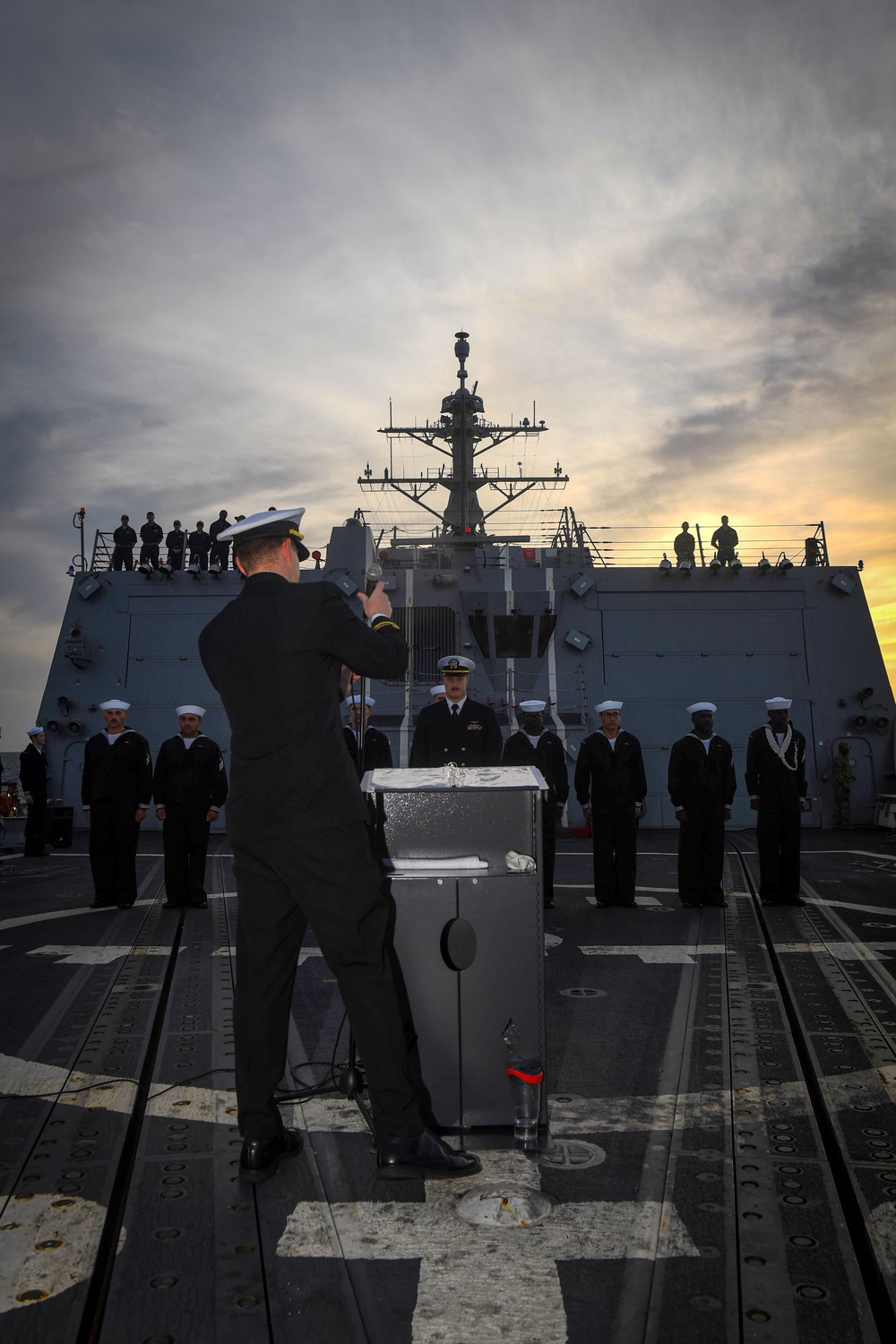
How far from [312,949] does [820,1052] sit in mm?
3087

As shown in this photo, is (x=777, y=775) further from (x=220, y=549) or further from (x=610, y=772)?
(x=220, y=549)

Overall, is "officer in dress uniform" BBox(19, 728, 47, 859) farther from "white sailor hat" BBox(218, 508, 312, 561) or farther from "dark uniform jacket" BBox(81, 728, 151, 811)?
"white sailor hat" BBox(218, 508, 312, 561)

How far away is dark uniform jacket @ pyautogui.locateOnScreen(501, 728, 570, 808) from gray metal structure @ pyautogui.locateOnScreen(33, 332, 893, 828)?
5346 mm

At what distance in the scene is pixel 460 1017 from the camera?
276cm

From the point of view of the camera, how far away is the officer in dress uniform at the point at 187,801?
765 centimetres

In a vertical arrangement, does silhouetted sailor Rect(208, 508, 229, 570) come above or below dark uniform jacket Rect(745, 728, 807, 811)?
above

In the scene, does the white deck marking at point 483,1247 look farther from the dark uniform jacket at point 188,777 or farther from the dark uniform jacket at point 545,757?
the dark uniform jacket at point 545,757

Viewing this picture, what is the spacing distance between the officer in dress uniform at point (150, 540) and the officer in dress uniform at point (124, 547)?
16cm

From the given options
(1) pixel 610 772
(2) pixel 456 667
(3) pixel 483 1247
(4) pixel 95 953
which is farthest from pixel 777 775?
(3) pixel 483 1247

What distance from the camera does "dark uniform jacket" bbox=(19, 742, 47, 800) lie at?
12875 millimetres

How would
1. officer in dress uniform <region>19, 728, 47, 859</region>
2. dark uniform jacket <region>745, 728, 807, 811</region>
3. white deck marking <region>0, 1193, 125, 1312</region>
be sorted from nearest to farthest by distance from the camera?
white deck marking <region>0, 1193, 125, 1312</region>, dark uniform jacket <region>745, 728, 807, 811</region>, officer in dress uniform <region>19, 728, 47, 859</region>

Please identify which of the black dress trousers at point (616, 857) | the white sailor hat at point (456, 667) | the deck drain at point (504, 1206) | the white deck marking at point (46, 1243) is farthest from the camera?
the black dress trousers at point (616, 857)

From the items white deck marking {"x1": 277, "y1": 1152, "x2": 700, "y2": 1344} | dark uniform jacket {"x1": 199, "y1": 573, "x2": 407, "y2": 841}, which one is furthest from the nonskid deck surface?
dark uniform jacket {"x1": 199, "y1": 573, "x2": 407, "y2": 841}

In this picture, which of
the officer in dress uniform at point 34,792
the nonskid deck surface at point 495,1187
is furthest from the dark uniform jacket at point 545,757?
the officer in dress uniform at point 34,792
